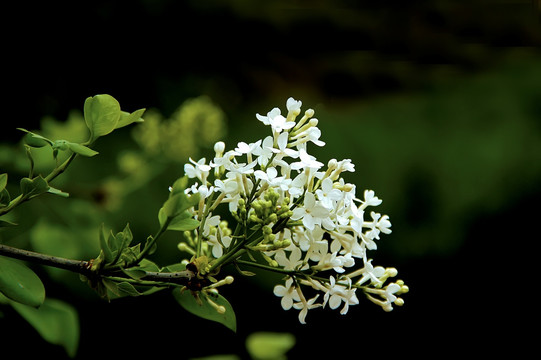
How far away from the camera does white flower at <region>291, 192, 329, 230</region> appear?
22.8 inches

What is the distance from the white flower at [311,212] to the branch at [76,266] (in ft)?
0.39

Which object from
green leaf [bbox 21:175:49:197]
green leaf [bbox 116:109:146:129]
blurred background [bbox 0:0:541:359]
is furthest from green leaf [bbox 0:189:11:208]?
blurred background [bbox 0:0:541:359]

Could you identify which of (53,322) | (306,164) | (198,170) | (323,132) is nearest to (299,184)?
(306,164)

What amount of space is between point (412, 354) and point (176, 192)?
2.36 metres

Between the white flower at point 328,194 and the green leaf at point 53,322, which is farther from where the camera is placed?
the green leaf at point 53,322

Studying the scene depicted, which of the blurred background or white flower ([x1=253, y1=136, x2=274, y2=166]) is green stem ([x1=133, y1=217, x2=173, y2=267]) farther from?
the blurred background

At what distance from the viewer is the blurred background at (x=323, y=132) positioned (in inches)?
86.3

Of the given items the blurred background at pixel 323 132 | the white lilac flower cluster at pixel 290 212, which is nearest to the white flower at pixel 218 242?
the white lilac flower cluster at pixel 290 212

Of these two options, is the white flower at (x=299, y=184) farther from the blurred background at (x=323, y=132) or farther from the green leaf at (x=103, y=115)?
the blurred background at (x=323, y=132)

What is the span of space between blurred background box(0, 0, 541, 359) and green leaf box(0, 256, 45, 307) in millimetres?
546

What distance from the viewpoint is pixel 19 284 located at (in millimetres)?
570

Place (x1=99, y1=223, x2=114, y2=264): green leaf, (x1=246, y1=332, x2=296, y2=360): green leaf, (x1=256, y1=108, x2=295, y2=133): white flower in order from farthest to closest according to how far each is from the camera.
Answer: (x1=246, y1=332, x2=296, y2=360): green leaf → (x1=256, y1=108, x2=295, y2=133): white flower → (x1=99, y1=223, x2=114, y2=264): green leaf

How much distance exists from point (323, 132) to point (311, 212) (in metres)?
2.43

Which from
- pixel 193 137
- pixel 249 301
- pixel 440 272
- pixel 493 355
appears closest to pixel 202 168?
pixel 193 137
